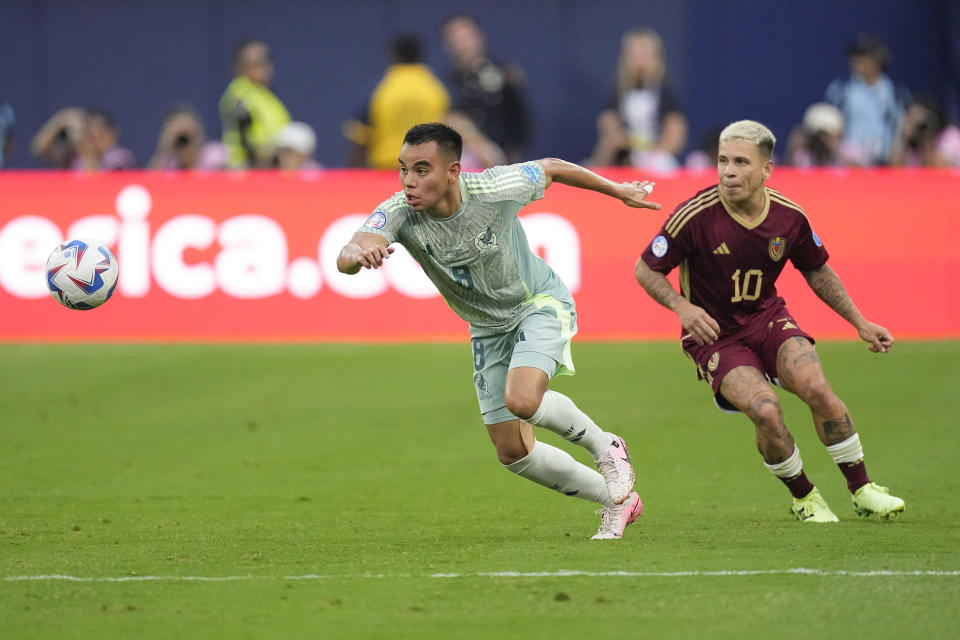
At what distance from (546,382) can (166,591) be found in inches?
81.4

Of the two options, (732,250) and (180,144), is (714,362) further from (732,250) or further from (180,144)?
(180,144)

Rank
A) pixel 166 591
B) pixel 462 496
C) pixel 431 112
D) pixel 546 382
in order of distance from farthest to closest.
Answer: pixel 431 112, pixel 462 496, pixel 546 382, pixel 166 591

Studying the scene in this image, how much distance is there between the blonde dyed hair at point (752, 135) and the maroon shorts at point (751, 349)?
0.86m

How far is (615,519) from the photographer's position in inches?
290

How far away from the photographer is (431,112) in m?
17.1

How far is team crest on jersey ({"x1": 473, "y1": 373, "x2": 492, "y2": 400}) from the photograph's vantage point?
7574 millimetres

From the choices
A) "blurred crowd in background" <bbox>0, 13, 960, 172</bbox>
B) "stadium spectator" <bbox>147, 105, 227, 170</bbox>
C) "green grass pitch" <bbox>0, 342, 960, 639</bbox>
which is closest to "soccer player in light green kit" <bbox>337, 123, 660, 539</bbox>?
"green grass pitch" <bbox>0, 342, 960, 639</bbox>

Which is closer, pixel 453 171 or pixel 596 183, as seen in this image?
pixel 453 171

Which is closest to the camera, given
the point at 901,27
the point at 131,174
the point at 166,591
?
the point at 166,591

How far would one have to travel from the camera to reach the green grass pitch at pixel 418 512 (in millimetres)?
5820

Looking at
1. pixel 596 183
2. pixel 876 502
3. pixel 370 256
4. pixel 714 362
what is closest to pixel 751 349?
pixel 714 362

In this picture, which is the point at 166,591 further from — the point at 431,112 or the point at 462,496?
the point at 431,112

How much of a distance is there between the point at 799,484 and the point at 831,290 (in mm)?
1057

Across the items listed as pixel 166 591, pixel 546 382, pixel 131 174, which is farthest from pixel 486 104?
pixel 166 591
